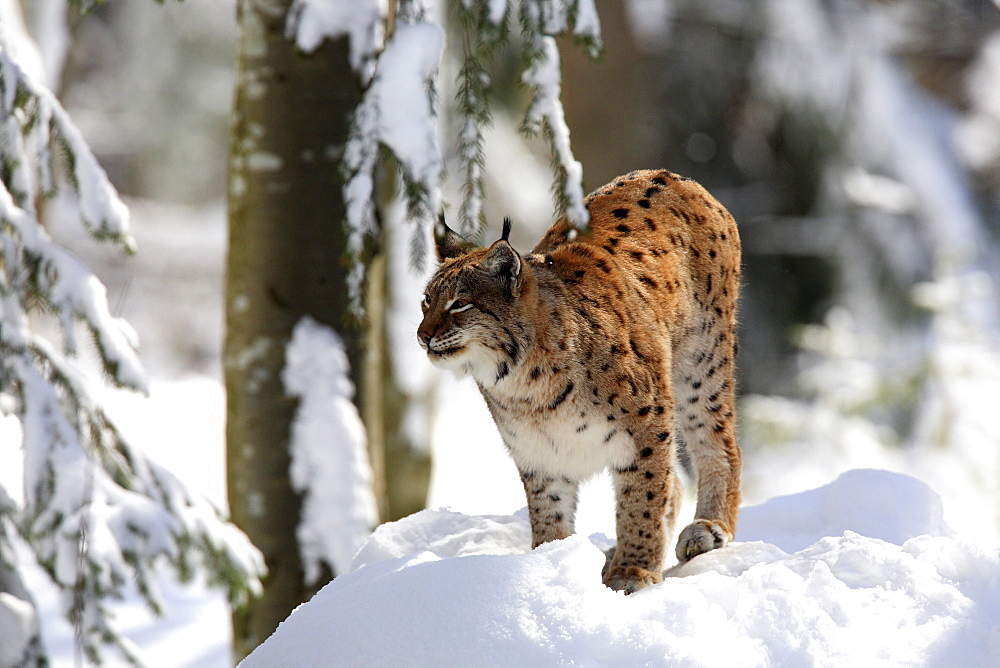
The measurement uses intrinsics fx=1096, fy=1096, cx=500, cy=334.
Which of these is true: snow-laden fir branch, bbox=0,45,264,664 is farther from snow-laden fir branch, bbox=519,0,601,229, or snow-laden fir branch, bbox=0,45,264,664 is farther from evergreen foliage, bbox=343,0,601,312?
snow-laden fir branch, bbox=519,0,601,229

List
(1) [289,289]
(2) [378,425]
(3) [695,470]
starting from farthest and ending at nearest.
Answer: (2) [378,425] < (1) [289,289] < (3) [695,470]

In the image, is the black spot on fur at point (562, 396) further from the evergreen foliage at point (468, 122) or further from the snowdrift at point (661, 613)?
the snowdrift at point (661, 613)

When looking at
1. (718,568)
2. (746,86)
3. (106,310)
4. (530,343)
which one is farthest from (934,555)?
(746,86)

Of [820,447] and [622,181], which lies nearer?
[622,181]

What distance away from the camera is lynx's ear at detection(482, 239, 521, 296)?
3512 mm

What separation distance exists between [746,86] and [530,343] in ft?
30.5

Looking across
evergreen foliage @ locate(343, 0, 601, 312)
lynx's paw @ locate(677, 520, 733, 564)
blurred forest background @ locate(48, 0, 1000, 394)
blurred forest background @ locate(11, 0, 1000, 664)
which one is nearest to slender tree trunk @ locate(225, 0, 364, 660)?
evergreen foliage @ locate(343, 0, 601, 312)

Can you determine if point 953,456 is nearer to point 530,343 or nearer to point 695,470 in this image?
point 695,470

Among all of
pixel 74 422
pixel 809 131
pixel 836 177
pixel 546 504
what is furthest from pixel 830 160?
pixel 74 422

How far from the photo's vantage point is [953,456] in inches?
400

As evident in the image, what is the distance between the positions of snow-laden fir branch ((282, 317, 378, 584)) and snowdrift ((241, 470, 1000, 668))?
69.0 inches

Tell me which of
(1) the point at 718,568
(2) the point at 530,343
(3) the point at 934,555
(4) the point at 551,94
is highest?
(4) the point at 551,94

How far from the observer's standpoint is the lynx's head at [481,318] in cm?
353

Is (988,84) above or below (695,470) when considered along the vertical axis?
above
